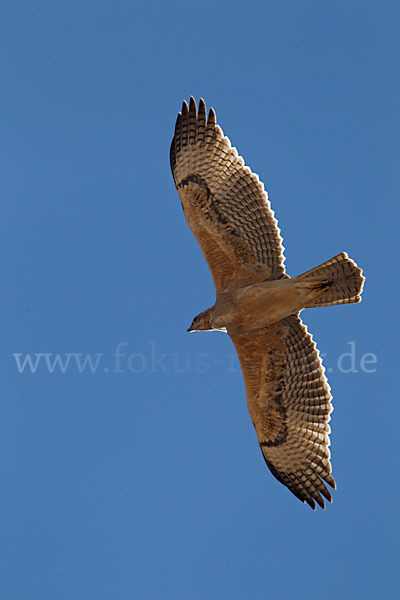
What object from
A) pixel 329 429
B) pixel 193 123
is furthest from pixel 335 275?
pixel 193 123

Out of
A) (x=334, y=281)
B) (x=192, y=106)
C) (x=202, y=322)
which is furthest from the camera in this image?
(x=192, y=106)

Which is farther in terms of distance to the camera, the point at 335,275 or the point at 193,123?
the point at 193,123

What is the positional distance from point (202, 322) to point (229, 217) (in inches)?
46.7

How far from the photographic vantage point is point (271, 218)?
7887 millimetres

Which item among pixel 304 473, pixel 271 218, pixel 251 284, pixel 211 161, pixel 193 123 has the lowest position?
pixel 304 473

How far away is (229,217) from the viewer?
311 inches

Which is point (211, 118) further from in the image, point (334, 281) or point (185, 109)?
point (334, 281)

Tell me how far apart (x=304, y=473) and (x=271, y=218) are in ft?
9.19

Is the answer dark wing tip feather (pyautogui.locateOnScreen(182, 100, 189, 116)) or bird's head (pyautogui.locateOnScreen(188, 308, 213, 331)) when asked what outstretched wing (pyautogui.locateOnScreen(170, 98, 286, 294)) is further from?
dark wing tip feather (pyautogui.locateOnScreen(182, 100, 189, 116))

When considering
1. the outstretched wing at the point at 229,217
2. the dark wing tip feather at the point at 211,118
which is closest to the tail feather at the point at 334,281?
the outstretched wing at the point at 229,217

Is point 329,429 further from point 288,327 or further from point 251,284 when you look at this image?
point 251,284

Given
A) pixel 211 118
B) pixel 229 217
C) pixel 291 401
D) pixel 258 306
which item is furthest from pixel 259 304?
pixel 211 118

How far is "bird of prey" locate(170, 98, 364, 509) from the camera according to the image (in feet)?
25.7

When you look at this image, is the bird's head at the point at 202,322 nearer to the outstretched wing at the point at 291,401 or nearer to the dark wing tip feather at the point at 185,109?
the outstretched wing at the point at 291,401
